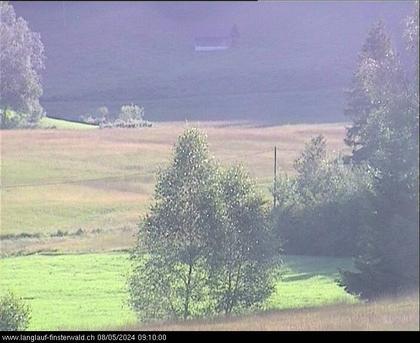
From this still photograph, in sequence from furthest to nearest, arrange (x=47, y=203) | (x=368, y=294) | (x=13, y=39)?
(x=13, y=39)
(x=47, y=203)
(x=368, y=294)

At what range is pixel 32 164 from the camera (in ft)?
131

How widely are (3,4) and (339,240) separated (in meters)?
Result: 30.3

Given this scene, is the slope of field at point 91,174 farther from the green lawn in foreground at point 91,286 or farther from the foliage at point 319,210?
the green lawn in foreground at point 91,286

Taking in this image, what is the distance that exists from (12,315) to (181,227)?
6044 millimetres

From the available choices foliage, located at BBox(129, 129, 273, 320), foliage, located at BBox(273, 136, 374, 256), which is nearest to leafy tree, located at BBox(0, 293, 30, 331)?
foliage, located at BBox(129, 129, 273, 320)

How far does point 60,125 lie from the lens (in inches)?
2026

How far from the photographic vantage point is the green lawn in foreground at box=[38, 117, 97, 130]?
48.2 meters

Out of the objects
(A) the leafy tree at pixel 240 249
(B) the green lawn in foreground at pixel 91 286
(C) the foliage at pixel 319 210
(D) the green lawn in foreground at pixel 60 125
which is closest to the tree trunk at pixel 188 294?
(A) the leafy tree at pixel 240 249

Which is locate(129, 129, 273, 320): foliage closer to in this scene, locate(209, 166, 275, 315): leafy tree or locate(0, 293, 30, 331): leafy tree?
locate(209, 166, 275, 315): leafy tree

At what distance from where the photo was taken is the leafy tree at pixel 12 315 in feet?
52.9

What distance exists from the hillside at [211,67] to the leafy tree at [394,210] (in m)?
43.8

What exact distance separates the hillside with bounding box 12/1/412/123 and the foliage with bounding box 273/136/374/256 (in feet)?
88.3
